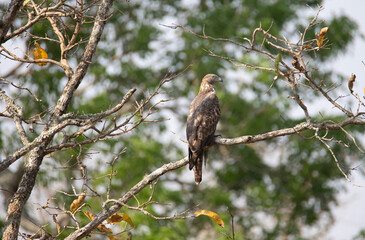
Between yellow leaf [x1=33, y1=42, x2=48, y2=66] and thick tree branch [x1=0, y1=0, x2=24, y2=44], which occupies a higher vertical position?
yellow leaf [x1=33, y1=42, x2=48, y2=66]

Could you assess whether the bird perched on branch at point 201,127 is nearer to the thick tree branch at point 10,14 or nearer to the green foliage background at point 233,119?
the thick tree branch at point 10,14

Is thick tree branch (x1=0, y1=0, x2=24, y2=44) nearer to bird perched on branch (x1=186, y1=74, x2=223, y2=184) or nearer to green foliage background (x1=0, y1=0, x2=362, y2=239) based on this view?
bird perched on branch (x1=186, y1=74, x2=223, y2=184)

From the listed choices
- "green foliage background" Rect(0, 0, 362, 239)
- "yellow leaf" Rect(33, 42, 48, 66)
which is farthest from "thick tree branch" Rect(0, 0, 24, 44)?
"green foliage background" Rect(0, 0, 362, 239)

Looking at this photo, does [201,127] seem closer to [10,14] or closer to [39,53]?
[39,53]

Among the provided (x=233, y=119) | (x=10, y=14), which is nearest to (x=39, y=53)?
(x=10, y=14)

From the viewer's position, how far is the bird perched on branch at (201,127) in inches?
229

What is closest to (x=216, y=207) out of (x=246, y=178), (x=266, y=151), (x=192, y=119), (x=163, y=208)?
(x=163, y=208)

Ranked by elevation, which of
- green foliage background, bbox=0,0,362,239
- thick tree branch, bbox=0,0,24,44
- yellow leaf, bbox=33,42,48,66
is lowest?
thick tree branch, bbox=0,0,24,44

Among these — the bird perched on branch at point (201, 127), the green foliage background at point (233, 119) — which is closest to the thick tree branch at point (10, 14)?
the bird perched on branch at point (201, 127)

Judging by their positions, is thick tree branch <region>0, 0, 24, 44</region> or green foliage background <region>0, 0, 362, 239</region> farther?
green foliage background <region>0, 0, 362, 239</region>

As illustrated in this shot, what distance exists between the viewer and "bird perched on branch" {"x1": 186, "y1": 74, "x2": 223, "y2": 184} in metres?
5.81

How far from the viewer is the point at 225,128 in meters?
14.6

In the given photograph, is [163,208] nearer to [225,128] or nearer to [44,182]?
[225,128]

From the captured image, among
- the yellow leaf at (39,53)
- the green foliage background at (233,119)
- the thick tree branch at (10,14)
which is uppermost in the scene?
the green foliage background at (233,119)
